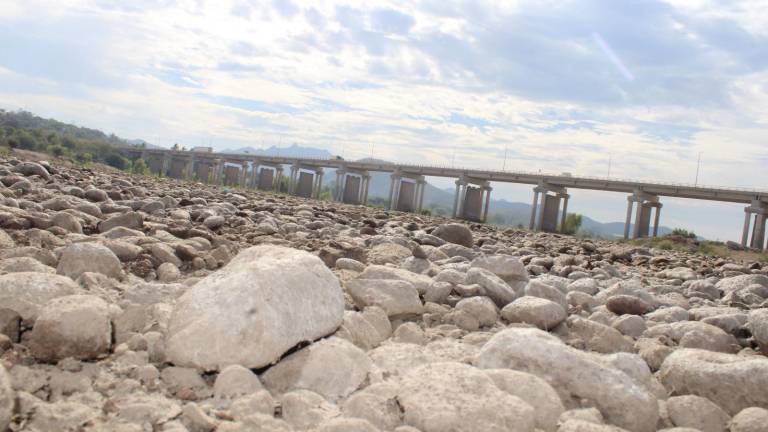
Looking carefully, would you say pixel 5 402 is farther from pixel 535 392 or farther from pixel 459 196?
pixel 459 196

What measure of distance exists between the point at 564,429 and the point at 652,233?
4658 cm

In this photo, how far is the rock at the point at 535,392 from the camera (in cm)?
290

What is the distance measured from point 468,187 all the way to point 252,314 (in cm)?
4973

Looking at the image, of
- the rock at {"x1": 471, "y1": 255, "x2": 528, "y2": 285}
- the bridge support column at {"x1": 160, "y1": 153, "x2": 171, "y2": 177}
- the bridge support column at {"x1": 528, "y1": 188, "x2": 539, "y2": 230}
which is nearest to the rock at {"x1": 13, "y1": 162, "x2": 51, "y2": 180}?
the rock at {"x1": 471, "y1": 255, "x2": 528, "y2": 285}

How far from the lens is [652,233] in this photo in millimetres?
44906

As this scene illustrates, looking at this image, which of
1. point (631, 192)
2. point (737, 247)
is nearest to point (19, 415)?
point (737, 247)

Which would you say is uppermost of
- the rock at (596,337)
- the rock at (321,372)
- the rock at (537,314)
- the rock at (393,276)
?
the rock at (393,276)

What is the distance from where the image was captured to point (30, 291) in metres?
3.39

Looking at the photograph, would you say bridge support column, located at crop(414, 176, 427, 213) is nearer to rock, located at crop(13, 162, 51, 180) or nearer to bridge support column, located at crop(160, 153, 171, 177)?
rock, located at crop(13, 162, 51, 180)

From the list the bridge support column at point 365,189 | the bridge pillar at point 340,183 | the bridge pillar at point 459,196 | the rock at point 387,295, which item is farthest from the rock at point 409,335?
the bridge pillar at point 340,183

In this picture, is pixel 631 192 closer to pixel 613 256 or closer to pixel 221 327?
pixel 613 256

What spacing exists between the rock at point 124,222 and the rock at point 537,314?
456cm

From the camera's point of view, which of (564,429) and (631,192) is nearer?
(564,429)

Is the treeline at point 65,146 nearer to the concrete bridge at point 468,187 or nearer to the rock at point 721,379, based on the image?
the concrete bridge at point 468,187
